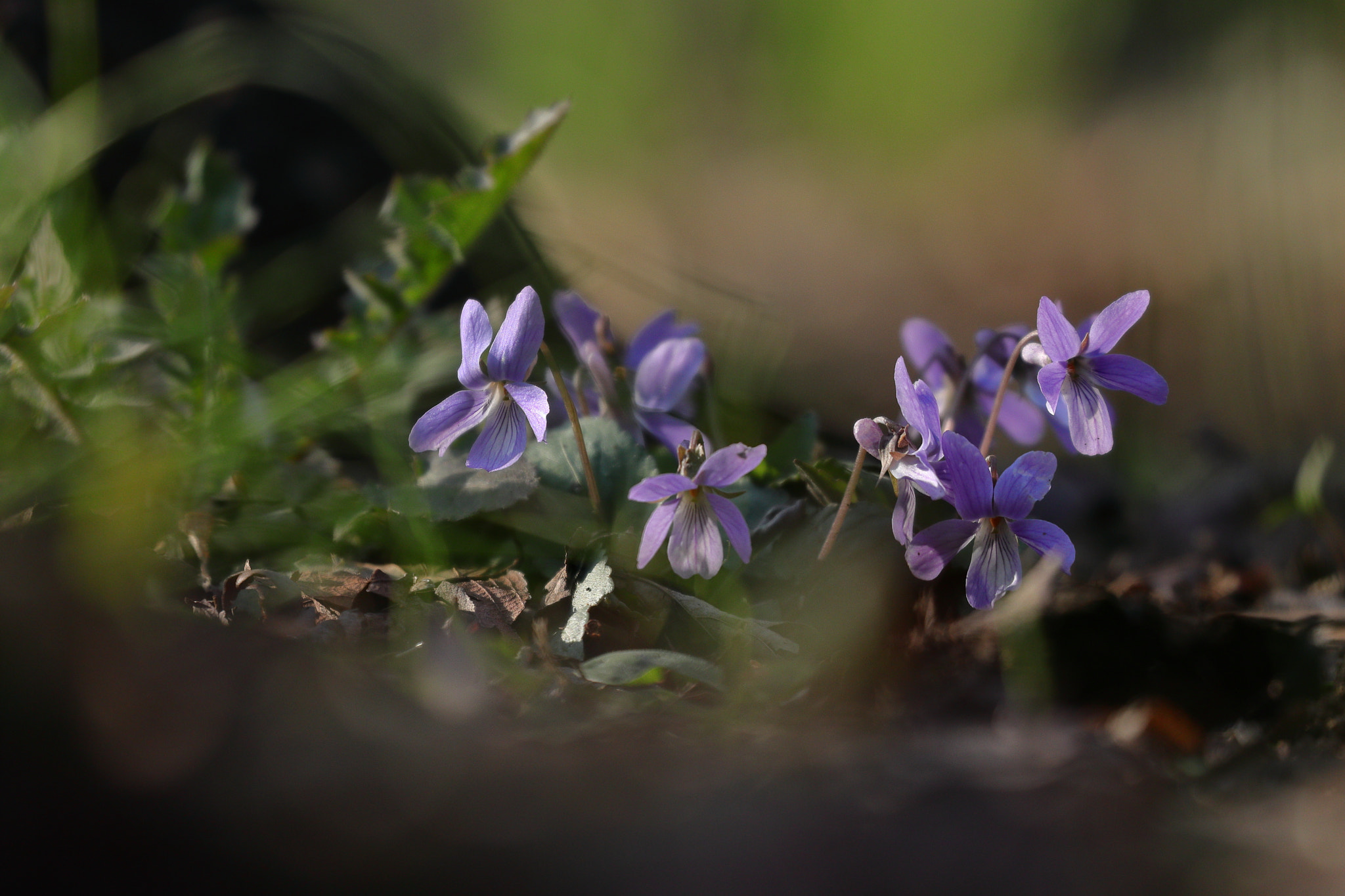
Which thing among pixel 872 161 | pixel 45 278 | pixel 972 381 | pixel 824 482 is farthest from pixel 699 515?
pixel 872 161

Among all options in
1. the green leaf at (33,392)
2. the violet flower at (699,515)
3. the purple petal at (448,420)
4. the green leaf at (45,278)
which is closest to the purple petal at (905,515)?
the violet flower at (699,515)

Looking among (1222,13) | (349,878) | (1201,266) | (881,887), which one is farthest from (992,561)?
(1222,13)

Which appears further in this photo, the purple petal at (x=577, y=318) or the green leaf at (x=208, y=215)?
the green leaf at (x=208, y=215)

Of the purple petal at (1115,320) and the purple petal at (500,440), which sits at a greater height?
the purple petal at (1115,320)

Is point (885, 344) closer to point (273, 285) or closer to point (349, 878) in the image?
point (273, 285)

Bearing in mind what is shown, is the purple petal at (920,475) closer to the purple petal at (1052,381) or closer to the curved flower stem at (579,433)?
the purple petal at (1052,381)

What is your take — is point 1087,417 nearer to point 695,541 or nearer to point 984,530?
point 984,530
